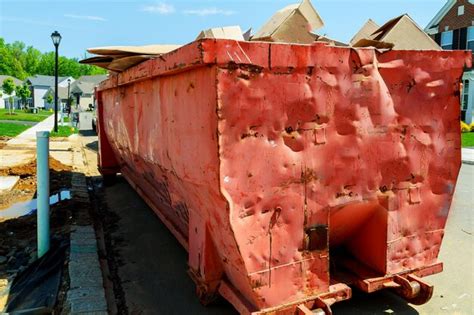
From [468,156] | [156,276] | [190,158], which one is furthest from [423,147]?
[468,156]

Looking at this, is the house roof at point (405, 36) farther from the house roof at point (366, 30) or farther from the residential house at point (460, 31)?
the residential house at point (460, 31)

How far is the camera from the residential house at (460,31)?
24766 millimetres

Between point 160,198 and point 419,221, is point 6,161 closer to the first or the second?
point 160,198

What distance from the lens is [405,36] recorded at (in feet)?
9.16

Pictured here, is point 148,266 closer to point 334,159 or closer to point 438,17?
point 334,159

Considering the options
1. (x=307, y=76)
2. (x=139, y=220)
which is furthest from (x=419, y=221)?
(x=139, y=220)

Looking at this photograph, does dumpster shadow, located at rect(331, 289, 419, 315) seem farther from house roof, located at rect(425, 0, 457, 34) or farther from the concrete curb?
house roof, located at rect(425, 0, 457, 34)

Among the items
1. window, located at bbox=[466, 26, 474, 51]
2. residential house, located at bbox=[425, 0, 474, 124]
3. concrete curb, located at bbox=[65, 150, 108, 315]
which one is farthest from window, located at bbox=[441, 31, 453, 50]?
concrete curb, located at bbox=[65, 150, 108, 315]

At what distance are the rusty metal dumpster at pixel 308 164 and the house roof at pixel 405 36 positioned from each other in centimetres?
13

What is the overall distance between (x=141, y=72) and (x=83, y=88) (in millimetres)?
68780

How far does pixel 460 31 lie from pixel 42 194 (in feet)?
90.5

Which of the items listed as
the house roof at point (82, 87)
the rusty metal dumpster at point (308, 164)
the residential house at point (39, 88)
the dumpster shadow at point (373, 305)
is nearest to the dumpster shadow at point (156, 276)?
the dumpster shadow at point (373, 305)

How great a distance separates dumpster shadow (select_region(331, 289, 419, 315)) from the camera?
3.12 metres

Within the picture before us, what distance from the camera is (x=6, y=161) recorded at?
10914mm
